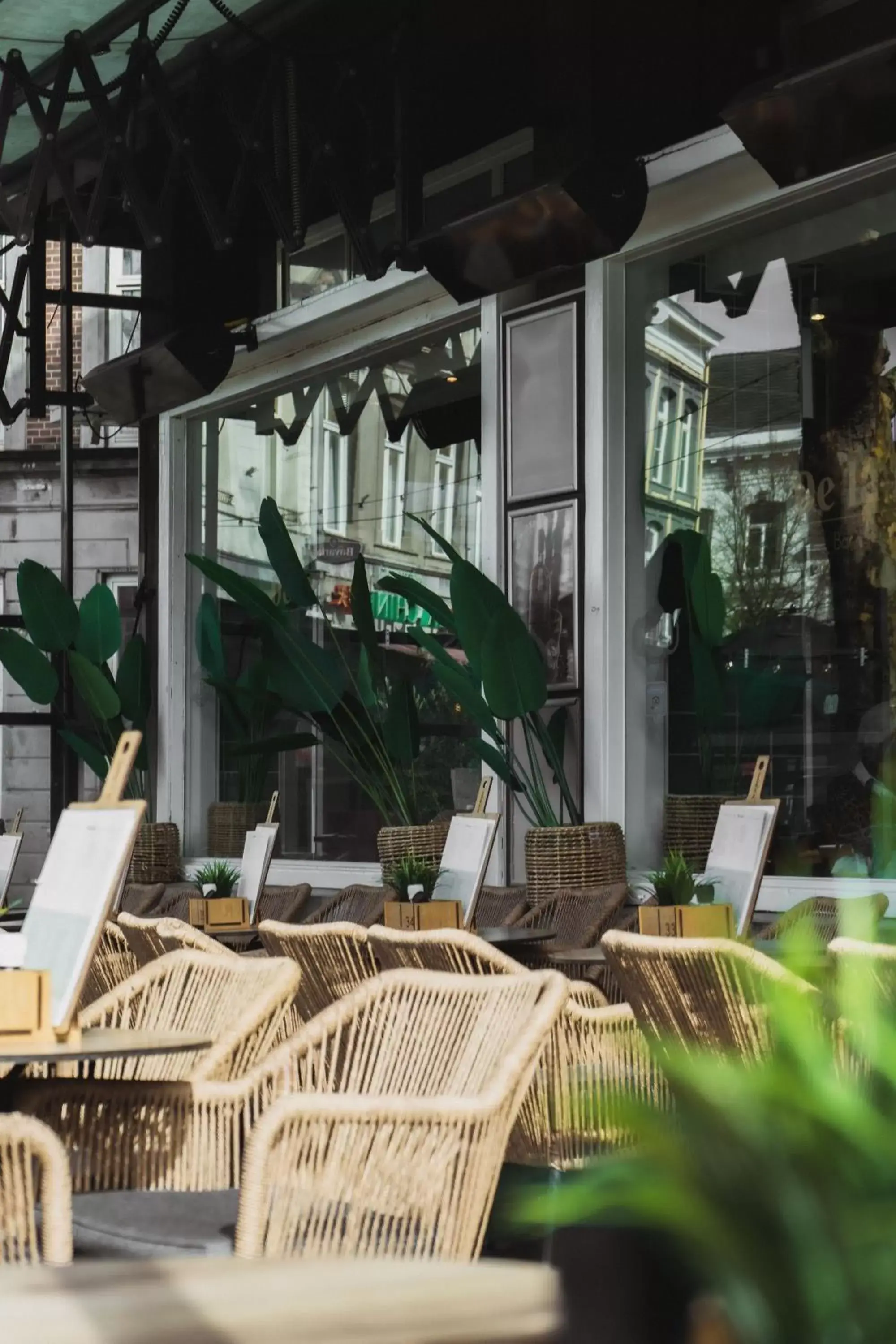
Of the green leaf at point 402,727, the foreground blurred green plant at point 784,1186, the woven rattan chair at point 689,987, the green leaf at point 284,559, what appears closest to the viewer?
the foreground blurred green plant at point 784,1186

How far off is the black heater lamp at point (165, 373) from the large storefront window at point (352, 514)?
807 millimetres

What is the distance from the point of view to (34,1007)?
95.3 inches

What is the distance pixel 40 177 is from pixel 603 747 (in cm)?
346

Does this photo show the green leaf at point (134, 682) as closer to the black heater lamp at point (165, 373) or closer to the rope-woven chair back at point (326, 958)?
the black heater lamp at point (165, 373)

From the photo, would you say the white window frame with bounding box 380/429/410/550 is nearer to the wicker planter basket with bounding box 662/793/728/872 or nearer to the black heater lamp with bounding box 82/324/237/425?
the black heater lamp with bounding box 82/324/237/425

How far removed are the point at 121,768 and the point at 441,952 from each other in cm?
104

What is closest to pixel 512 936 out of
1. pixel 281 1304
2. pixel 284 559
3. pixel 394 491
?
pixel 284 559

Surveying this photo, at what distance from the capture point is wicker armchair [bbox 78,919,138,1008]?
430 centimetres

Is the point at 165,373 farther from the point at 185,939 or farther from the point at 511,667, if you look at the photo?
the point at 185,939

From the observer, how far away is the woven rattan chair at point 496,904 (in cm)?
660

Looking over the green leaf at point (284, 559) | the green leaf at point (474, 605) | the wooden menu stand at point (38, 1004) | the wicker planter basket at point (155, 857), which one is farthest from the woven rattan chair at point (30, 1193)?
the wicker planter basket at point (155, 857)

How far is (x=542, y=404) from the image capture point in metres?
7.52

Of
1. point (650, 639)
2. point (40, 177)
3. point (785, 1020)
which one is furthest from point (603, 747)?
point (785, 1020)

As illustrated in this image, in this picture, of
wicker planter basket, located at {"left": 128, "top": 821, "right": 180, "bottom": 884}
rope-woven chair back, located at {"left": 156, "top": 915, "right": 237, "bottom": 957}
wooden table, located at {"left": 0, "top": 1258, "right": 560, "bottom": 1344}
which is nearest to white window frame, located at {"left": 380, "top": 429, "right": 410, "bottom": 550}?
wicker planter basket, located at {"left": 128, "top": 821, "right": 180, "bottom": 884}
